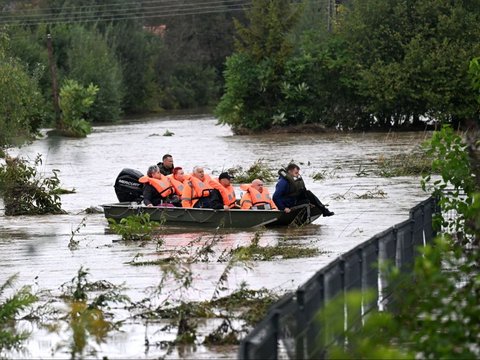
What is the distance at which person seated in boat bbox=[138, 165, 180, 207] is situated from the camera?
89.8 feet

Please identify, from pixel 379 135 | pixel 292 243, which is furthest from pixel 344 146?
pixel 292 243

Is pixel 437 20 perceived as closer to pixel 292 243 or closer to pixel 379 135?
pixel 379 135

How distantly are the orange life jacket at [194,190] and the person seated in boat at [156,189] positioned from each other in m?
0.69

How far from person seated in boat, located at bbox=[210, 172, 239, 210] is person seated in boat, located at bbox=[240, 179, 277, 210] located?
0.26m

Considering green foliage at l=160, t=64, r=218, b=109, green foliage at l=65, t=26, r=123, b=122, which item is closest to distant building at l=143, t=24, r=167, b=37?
green foliage at l=160, t=64, r=218, b=109

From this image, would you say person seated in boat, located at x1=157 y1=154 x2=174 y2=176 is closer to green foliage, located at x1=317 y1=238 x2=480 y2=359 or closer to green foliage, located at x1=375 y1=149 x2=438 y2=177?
green foliage, located at x1=375 y1=149 x2=438 y2=177

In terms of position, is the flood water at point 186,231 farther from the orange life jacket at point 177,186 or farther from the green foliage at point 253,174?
the orange life jacket at point 177,186

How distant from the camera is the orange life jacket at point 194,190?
2661 centimetres

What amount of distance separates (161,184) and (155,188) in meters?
0.16

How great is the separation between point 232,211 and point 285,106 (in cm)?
4030

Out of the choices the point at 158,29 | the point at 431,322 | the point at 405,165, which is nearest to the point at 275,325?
the point at 431,322

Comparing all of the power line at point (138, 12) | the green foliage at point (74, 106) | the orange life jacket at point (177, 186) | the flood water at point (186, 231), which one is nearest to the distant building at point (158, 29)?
the power line at point (138, 12)

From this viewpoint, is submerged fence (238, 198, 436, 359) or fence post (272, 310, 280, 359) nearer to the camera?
submerged fence (238, 198, 436, 359)

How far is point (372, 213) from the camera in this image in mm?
28344
